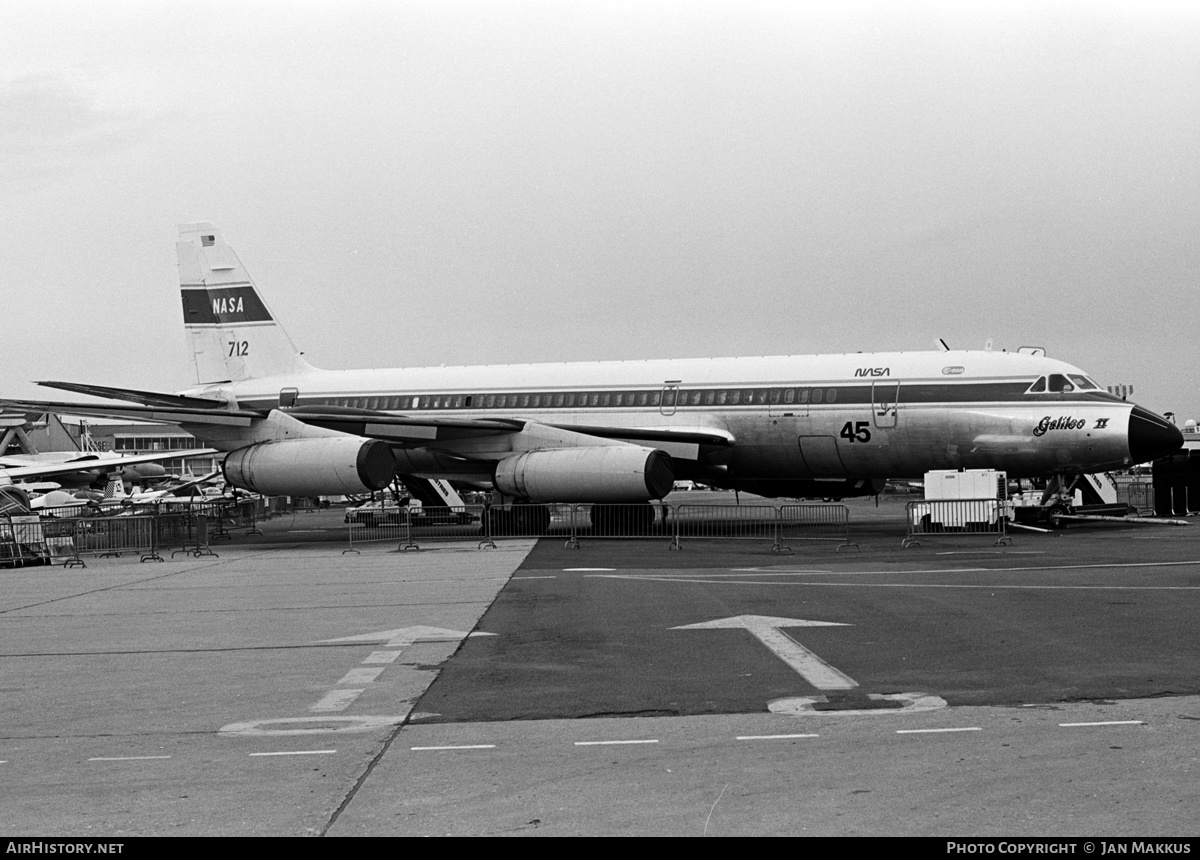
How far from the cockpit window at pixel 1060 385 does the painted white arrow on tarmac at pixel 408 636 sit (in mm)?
16333

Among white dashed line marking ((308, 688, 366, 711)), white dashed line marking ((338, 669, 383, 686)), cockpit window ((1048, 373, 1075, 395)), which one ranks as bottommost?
white dashed line marking ((338, 669, 383, 686))

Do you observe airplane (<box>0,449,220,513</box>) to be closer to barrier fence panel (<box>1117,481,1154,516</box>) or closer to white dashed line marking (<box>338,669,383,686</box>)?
white dashed line marking (<box>338,669,383,686</box>)

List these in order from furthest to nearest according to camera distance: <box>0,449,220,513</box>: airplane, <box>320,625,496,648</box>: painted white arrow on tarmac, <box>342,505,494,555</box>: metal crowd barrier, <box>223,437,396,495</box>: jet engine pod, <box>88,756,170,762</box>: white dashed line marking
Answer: <box>0,449,220,513</box>: airplane < <box>342,505,494,555</box>: metal crowd barrier < <box>223,437,396,495</box>: jet engine pod < <box>320,625,496,648</box>: painted white arrow on tarmac < <box>88,756,170,762</box>: white dashed line marking

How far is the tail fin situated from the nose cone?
20.2 meters

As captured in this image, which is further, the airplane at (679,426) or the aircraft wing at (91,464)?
the aircraft wing at (91,464)

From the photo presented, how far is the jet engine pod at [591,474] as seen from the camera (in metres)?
26.0

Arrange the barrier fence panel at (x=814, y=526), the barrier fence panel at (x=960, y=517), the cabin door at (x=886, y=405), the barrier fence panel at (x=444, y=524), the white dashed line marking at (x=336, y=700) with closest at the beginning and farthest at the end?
1. the white dashed line marking at (x=336, y=700)
2. the barrier fence panel at (x=960, y=517)
3. the barrier fence panel at (x=814, y=526)
4. the cabin door at (x=886, y=405)
5. the barrier fence panel at (x=444, y=524)

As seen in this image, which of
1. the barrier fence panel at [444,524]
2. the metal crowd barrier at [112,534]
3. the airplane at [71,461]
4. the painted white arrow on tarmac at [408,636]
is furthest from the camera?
the airplane at [71,461]

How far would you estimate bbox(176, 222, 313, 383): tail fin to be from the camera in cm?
3472

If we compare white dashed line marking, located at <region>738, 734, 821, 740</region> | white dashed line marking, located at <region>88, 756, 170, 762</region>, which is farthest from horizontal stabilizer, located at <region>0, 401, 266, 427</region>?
white dashed line marking, located at <region>738, 734, 821, 740</region>

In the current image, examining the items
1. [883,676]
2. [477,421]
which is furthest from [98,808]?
[477,421]

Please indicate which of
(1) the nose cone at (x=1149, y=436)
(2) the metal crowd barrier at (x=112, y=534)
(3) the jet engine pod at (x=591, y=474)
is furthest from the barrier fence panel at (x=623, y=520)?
(2) the metal crowd barrier at (x=112, y=534)

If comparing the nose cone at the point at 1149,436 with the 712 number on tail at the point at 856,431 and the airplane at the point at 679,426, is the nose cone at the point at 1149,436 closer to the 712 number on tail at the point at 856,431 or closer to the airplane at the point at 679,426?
the airplane at the point at 679,426

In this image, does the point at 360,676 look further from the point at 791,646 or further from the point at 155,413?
the point at 155,413
